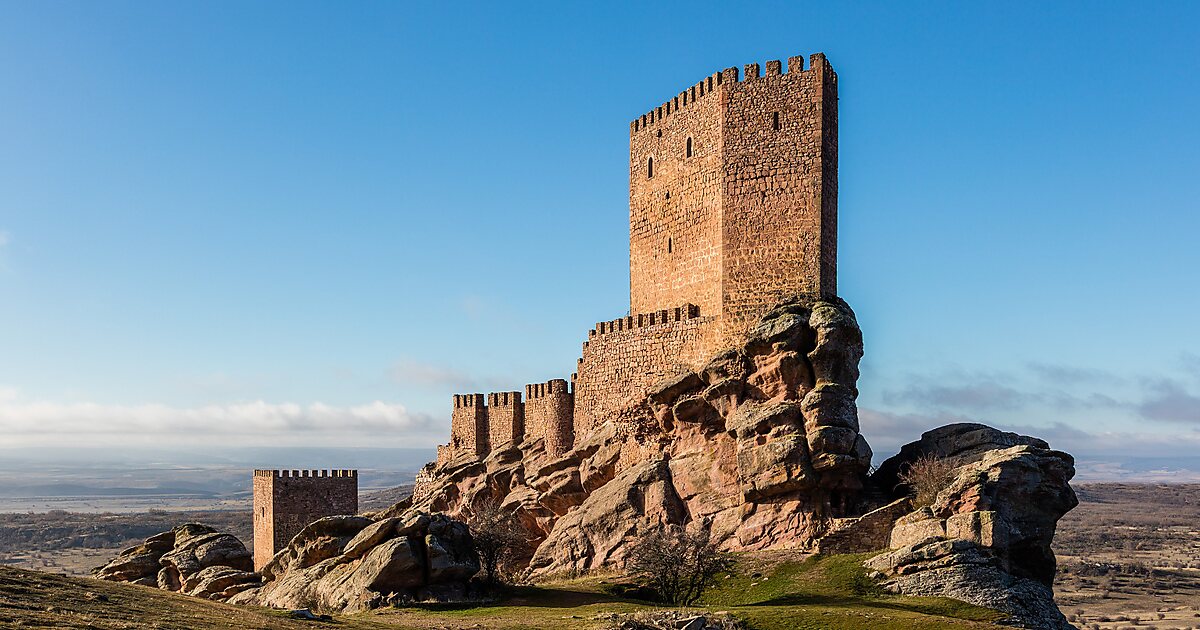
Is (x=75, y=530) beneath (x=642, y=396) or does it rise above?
beneath

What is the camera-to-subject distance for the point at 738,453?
150 feet

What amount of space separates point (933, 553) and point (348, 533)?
23.2 m

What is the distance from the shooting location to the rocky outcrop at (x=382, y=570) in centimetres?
3738

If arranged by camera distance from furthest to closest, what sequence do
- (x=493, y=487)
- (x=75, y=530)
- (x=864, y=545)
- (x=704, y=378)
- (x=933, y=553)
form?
(x=75, y=530) → (x=493, y=487) → (x=704, y=378) → (x=864, y=545) → (x=933, y=553)

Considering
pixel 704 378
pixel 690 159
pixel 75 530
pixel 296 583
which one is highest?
pixel 690 159

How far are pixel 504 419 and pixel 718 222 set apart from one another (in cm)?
1899

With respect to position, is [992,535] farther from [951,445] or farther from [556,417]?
[556,417]

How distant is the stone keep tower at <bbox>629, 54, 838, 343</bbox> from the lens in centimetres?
4806

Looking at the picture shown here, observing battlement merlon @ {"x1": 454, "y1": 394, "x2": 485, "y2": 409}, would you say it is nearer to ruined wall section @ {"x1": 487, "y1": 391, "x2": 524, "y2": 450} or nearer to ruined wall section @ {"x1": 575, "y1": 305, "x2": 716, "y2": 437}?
ruined wall section @ {"x1": 487, "y1": 391, "x2": 524, "y2": 450}

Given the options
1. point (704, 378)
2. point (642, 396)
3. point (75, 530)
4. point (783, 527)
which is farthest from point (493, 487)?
point (75, 530)

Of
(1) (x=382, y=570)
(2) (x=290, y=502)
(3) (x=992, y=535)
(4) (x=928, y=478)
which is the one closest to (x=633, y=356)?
(4) (x=928, y=478)

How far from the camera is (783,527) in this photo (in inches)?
1711

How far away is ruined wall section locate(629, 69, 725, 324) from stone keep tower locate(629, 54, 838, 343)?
3.0 inches

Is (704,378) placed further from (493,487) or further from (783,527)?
(493,487)
